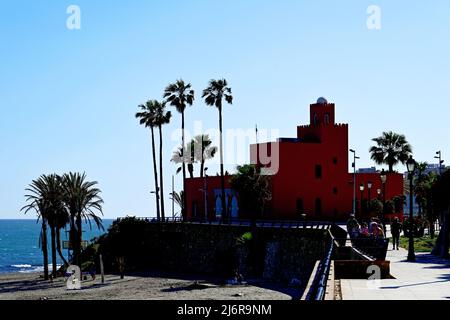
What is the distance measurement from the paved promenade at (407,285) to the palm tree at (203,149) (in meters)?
72.9

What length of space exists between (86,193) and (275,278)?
20.9m

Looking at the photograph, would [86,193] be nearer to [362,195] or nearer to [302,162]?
[302,162]

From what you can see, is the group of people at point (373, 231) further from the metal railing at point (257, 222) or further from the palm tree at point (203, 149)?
the palm tree at point (203, 149)

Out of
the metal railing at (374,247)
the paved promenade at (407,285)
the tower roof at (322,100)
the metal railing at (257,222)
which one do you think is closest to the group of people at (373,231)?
the metal railing at (374,247)

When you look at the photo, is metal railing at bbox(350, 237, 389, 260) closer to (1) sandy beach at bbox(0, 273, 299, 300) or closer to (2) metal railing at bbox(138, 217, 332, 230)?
(1) sandy beach at bbox(0, 273, 299, 300)

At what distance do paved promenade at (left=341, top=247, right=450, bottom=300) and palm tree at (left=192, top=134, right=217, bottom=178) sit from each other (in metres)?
72.9

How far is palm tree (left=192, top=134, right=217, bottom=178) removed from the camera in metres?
102

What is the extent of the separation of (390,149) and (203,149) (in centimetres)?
2834

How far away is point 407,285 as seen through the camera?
2136cm

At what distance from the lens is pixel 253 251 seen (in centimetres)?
6028

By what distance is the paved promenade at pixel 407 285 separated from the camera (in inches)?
729

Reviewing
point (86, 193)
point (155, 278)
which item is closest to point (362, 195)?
point (155, 278)

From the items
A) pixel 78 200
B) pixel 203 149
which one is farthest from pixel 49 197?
pixel 203 149

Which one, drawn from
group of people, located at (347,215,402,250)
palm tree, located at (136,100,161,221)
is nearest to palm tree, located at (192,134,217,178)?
palm tree, located at (136,100,161,221)
